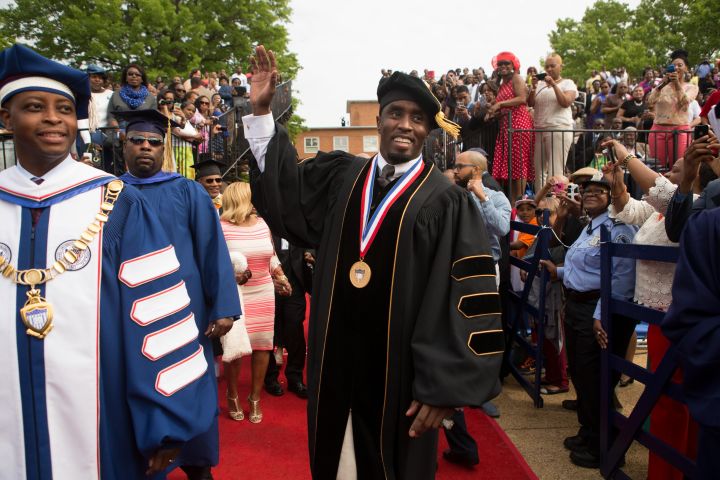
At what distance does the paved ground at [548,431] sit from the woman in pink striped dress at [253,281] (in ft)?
7.29

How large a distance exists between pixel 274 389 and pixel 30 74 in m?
4.36

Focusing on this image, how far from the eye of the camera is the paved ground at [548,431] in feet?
13.4

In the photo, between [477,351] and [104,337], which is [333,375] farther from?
[104,337]

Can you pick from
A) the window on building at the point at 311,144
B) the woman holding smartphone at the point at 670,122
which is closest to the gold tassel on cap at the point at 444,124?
the woman holding smartphone at the point at 670,122

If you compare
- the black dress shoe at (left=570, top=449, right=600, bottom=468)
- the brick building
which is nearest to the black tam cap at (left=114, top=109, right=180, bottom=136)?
the black dress shoe at (left=570, top=449, right=600, bottom=468)

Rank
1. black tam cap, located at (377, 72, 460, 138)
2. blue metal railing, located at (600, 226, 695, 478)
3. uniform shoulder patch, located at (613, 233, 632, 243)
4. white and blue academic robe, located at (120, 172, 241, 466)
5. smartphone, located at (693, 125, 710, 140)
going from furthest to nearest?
uniform shoulder patch, located at (613, 233, 632, 243) < white and blue academic robe, located at (120, 172, 241, 466) < blue metal railing, located at (600, 226, 695, 478) < smartphone, located at (693, 125, 710, 140) < black tam cap, located at (377, 72, 460, 138)

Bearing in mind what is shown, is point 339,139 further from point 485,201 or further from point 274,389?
point 485,201

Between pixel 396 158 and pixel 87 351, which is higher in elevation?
pixel 396 158

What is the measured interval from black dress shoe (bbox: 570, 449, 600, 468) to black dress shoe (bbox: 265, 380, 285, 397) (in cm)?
287

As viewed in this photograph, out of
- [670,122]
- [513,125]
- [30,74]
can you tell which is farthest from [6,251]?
[670,122]

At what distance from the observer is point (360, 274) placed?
243cm

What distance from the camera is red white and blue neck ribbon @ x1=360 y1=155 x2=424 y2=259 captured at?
8.02 ft

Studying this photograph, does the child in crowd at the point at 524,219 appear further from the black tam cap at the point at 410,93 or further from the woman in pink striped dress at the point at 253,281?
the black tam cap at the point at 410,93

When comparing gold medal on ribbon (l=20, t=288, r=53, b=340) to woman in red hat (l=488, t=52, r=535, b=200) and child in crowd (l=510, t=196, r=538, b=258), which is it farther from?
woman in red hat (l=488, t=52, r=535, b=200)
